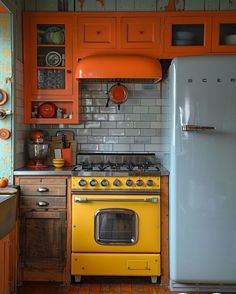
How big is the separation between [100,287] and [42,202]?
2.81ft

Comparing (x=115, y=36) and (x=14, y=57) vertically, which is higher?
(x=115, y=36)

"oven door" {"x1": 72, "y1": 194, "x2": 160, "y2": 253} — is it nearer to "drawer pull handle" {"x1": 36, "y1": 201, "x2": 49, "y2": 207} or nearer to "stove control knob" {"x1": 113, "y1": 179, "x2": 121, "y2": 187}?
"stove control knob" {"x1": 113, "y1": 179, "x2": 121, "y2": 187}

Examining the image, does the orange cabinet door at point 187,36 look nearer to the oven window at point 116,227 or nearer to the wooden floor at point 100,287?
the oven window at point 116,227

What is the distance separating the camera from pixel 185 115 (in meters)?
2.89

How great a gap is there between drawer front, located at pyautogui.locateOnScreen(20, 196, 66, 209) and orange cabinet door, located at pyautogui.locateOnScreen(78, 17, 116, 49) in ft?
4.61

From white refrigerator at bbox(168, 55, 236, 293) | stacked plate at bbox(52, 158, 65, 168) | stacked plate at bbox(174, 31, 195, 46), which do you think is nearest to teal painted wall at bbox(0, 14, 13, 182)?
stacked plate at bbox(52, 158, 65, 168)

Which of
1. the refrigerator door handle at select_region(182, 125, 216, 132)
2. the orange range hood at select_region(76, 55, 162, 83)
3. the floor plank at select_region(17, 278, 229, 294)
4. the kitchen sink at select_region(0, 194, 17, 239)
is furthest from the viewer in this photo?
the orange range hood at select_region(76, 55, 162, 83)

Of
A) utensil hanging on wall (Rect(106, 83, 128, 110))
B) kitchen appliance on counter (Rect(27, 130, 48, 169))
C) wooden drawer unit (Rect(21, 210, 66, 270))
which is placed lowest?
wooden drawer unit (Rect(21, 210, 66, 270))

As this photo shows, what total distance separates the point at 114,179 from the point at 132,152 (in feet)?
2.29

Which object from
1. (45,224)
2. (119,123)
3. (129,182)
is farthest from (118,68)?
(45,224)

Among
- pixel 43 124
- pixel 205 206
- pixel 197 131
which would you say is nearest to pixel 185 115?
pixel 197 131

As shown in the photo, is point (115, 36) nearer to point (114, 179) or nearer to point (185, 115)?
point (185, 115)

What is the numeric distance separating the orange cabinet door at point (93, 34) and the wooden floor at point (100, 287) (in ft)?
6.84

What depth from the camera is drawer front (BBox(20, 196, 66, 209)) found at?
3088 mm
